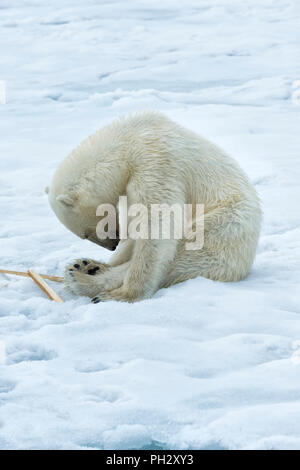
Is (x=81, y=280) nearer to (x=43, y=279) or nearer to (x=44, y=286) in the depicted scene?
(x=44, y=286)

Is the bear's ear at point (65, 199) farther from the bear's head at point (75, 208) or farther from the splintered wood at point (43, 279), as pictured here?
the splintered wood at point (43, 279)

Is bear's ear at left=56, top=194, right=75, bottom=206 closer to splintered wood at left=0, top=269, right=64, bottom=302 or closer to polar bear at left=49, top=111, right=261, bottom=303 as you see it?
polar bear at left=49, top=111, right=261, bottom=303

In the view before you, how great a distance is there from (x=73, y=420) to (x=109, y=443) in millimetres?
194

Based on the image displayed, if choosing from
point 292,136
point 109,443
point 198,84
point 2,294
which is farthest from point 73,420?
point 198,84

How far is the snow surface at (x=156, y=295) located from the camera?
2.92 meters

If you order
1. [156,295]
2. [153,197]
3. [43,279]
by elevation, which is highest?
[153,197]

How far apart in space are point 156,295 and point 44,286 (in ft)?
2.16

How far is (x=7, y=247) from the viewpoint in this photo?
5.29m

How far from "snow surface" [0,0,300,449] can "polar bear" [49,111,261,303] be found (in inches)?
5.5

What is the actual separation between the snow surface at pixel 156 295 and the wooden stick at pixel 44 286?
64 mm

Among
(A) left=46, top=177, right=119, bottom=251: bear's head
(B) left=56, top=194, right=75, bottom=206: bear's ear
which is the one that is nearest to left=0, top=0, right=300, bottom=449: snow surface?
(A) left=46, top=177, right=119, bottom=251: bear's head

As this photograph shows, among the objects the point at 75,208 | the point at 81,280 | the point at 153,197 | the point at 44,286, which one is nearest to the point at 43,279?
the point at 44,286

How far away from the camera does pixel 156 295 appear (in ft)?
13.8

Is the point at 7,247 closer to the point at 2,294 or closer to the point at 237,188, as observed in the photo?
the point at 2,294
